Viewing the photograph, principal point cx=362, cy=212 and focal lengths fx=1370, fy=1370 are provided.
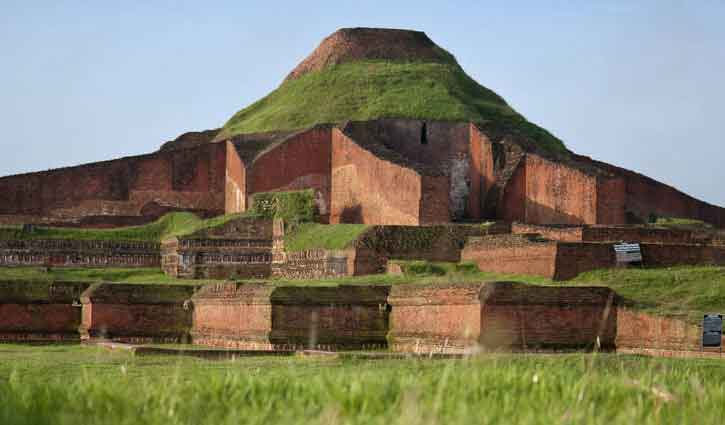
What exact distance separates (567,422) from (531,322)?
9.45m

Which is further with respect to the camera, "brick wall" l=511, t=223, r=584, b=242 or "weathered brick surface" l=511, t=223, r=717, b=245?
"brick wall" l=511, t=223, r=584, b=242

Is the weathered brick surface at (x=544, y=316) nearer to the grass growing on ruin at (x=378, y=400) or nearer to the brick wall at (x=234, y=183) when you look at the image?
the grass growing on ruin at (x=378, y=400)

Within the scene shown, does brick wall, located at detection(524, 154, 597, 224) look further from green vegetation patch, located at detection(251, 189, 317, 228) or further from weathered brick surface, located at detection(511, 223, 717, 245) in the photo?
green vegetation patch, located at detection(251, 189, 317, 228)

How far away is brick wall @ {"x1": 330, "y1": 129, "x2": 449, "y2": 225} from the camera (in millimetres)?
25734

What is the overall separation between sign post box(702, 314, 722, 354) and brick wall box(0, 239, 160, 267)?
43.3ft

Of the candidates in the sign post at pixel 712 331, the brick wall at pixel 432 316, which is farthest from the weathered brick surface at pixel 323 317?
the sign post at pixel 712 331

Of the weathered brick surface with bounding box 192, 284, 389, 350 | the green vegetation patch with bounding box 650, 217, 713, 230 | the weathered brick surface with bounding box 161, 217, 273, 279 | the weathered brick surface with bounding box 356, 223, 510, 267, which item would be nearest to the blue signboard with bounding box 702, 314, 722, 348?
the weathered brick surface with bounding box 192, 284, 389, 350

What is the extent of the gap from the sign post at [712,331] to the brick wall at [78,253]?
13197 mm

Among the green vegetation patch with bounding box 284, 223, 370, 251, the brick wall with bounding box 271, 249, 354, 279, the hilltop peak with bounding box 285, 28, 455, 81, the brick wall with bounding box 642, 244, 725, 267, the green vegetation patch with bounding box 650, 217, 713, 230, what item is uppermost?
the hilltop peak with bounding box 285, 28, 455, 81

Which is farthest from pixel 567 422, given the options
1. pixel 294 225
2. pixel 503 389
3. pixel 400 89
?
pixel 400 89

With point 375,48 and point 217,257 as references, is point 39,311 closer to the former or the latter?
point 217,257

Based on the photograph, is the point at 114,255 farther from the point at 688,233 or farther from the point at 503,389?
the point at 503,389

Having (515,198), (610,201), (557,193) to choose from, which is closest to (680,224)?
(610,201)

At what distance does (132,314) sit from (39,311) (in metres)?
1.63
